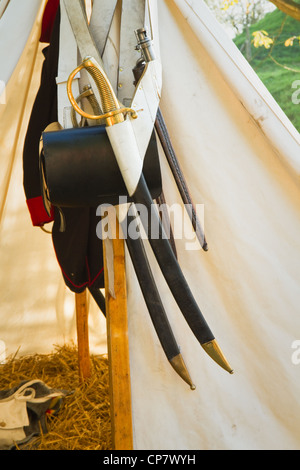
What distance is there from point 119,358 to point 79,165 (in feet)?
1.77

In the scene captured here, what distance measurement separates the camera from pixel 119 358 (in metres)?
1.31

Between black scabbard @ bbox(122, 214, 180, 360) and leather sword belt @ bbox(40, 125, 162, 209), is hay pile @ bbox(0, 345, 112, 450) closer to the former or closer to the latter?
black scabbard @ bbox(122, 214, 180, 360)

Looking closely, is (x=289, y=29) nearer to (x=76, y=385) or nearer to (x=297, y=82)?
(x=297, y=82)

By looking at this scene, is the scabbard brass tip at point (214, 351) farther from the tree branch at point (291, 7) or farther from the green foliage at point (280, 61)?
the green foliage at point (280, 61)

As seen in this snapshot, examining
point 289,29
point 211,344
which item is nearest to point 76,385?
point 211,344

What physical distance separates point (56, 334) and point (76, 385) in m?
0.41

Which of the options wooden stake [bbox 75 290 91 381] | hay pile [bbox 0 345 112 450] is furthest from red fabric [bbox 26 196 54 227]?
hay pile [bbox 0 345 112 450]

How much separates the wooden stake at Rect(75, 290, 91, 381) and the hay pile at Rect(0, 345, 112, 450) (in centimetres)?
5

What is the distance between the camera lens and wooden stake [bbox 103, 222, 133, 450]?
4.29ft

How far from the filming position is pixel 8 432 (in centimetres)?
177

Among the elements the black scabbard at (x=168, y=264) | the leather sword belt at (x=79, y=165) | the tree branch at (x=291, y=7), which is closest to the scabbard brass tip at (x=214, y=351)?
the black scabbard at (x=168, y=264)

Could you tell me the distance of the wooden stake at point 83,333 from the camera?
6.87ft

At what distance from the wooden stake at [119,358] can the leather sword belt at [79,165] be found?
0.17m

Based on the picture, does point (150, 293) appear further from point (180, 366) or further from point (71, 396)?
point (71, 396)
